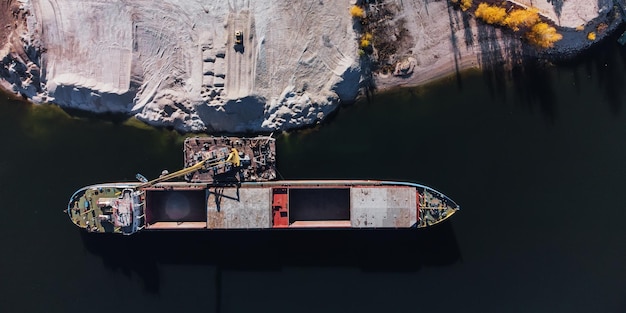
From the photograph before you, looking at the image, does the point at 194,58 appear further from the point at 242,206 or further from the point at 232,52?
the point at 242,206

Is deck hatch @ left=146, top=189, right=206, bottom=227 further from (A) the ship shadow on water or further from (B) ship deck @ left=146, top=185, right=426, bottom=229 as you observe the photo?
(A) the ship shadow on water

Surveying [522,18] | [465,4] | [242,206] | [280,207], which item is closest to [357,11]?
[465,4]

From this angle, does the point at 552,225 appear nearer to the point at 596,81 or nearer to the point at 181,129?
the point at 596,81

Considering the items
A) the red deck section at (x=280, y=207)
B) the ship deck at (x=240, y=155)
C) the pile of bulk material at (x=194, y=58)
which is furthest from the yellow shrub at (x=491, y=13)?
the red deck section at (x=280, y=207)

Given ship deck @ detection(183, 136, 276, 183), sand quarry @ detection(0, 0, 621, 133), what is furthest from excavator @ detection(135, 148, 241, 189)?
sand quarry @ detection(0, 0, 621, 133)

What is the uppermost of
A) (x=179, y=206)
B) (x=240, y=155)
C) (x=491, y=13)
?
(x=491, y=13)

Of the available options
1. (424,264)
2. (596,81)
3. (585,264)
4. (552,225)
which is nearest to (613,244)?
(585,264)
